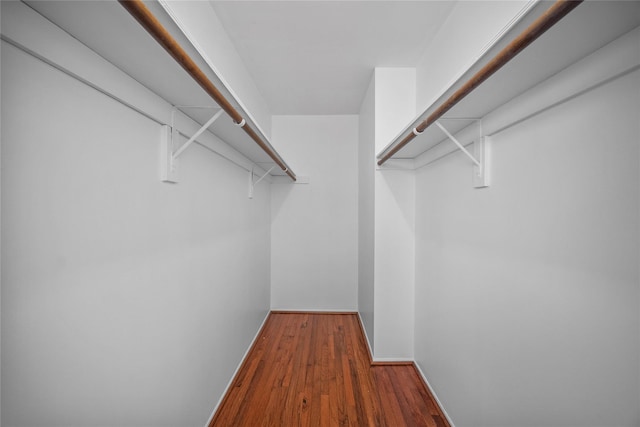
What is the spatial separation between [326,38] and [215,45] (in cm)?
79

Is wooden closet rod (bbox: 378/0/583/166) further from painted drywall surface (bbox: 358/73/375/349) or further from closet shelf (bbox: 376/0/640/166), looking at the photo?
painted drywall surface (bbox: 358/73/375/349)

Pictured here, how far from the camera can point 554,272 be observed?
0.86 meters

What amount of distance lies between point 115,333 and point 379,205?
1.86 m

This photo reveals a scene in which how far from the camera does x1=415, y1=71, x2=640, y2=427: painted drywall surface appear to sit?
68cm

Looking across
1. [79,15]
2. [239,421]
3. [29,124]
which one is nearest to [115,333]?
[29,124]

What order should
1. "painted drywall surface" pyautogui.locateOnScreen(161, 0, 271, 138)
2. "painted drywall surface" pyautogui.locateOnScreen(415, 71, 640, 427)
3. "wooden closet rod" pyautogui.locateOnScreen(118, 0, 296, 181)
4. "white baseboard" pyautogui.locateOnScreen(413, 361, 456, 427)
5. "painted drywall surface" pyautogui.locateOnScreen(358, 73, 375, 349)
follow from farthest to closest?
"painted drywall surface" pyautogui.locateOnScreen(358, 73, 375, 349)
"white baseboard" pyautogui.locateOnScreen(413, 361, 456, 427)
"painted drywall surface" pyautogui.locateOnScreen(161, 0, 271, 138)
"painted drywall surface" pyautogui.locateOnScreen(415, 71, 640, 427)
"wooden closet rod" pyautogui.locateOnScreen(118, 0, 296, 181)

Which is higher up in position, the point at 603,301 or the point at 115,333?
the point at 603,301

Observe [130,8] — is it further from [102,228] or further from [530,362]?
[530,362]

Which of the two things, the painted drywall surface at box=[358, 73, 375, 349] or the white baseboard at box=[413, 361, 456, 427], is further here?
the painted drywall surface at box=[358, 73, 375, 349]

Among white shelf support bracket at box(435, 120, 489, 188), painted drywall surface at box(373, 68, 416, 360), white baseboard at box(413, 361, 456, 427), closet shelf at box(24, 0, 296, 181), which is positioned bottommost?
white baseboard at box(413, 361, 456, 427)

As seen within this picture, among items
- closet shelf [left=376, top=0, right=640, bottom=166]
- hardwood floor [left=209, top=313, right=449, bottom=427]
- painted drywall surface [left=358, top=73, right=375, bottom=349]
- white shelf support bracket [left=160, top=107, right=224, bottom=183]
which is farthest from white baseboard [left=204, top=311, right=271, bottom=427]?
closet shelf [left=376, top=0, right=640, bottom=166]

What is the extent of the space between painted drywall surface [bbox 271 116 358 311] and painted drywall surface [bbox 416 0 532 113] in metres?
1.32

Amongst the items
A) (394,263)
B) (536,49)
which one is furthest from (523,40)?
(394,263)

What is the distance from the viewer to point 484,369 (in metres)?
1.21
